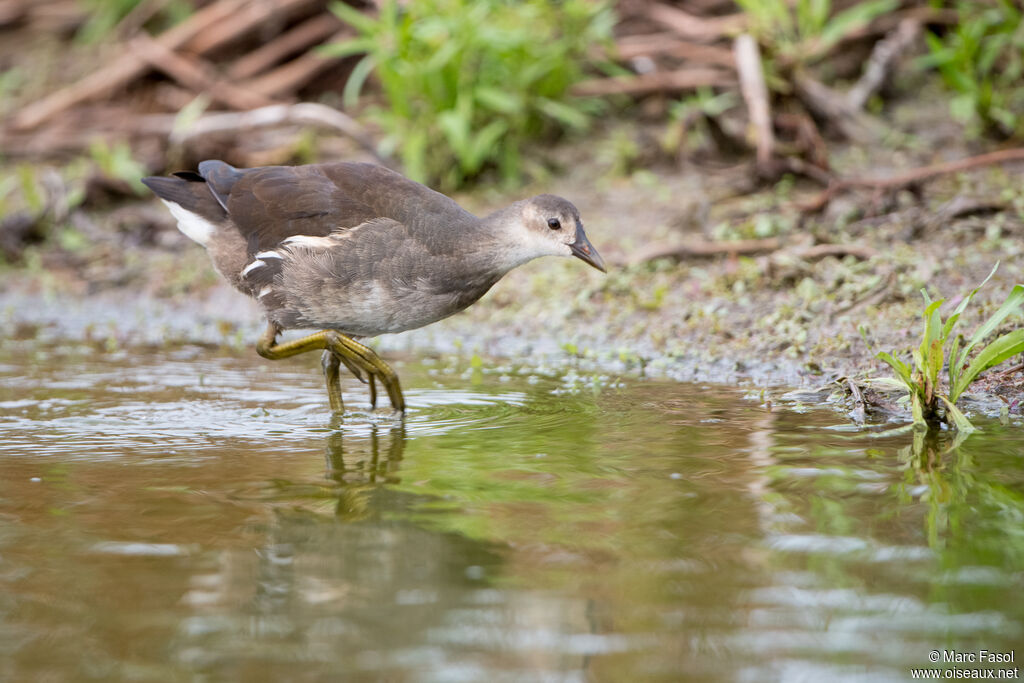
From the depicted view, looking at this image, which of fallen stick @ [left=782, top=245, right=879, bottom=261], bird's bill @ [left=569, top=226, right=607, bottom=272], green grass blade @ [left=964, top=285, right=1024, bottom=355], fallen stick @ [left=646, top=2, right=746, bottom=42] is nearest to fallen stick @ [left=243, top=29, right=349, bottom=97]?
fallen stick @ [left=646, top=2, right=746, bottom=42]

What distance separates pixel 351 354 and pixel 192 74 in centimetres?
586

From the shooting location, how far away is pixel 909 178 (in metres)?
6.60

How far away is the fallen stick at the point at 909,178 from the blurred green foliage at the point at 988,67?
2.61 ft

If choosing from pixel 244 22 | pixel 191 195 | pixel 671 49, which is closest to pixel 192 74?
pixel 244 22

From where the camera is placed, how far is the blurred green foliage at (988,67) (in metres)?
7.36

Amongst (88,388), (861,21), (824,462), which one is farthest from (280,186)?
(861,21)

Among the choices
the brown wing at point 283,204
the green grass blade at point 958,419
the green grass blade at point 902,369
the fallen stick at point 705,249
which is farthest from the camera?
the fallen stick at point 705,249

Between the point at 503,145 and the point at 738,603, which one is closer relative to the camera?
the point at 738,603

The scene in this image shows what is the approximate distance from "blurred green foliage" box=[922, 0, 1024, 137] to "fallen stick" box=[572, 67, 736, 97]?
1.59m

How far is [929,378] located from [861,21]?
4344mm

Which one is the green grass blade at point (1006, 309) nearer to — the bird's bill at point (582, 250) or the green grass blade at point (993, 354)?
the green grass blade at point (993, 354)

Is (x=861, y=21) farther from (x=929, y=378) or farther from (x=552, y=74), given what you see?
(x=929, y=378)

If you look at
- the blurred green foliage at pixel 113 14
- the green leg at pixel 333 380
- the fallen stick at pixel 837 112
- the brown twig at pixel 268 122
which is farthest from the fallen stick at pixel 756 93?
A: the blurred green foliage at pixel 113 14

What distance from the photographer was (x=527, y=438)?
4.30 metres
